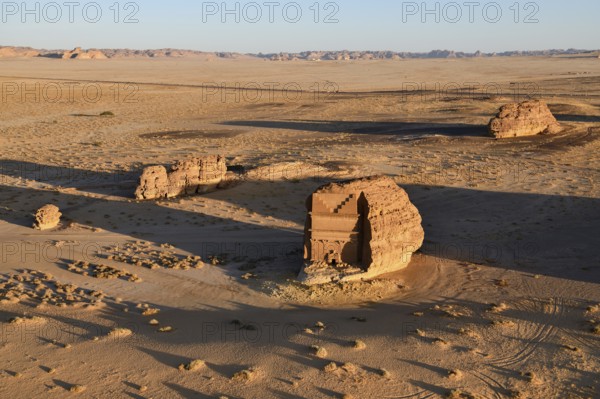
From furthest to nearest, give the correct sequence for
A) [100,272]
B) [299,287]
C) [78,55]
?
1. [78,55]
2. [100,272]
3. [299,287]

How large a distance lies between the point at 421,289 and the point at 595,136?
20.9 meters

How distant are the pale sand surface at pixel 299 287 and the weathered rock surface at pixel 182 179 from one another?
2.11 feet

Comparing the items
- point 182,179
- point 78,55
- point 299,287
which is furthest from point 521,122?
point 78,55

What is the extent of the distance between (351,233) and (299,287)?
5.33ft

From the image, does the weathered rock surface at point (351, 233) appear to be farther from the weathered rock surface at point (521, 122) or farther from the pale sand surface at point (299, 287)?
the weathered rock surface at point (521, 122)

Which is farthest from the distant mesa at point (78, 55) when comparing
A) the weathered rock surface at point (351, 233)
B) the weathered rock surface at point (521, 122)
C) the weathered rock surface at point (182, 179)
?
the weathered rock surface at point (351, 233)

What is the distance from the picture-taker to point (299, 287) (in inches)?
485

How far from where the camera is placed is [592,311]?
10992 mm

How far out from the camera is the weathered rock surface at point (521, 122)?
2883 centimetres

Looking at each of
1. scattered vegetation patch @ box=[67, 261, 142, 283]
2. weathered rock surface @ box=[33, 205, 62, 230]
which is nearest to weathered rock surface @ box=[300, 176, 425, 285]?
scattered vegetation patch @ box=[67, 261, 142, 283]

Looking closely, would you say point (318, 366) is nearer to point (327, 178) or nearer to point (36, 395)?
point (36, 395)

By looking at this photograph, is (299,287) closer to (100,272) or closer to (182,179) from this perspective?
(100,272)

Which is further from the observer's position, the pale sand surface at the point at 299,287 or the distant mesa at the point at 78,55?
the distant mesa at the point at 78,55

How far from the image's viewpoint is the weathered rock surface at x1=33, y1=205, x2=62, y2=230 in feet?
55.1
